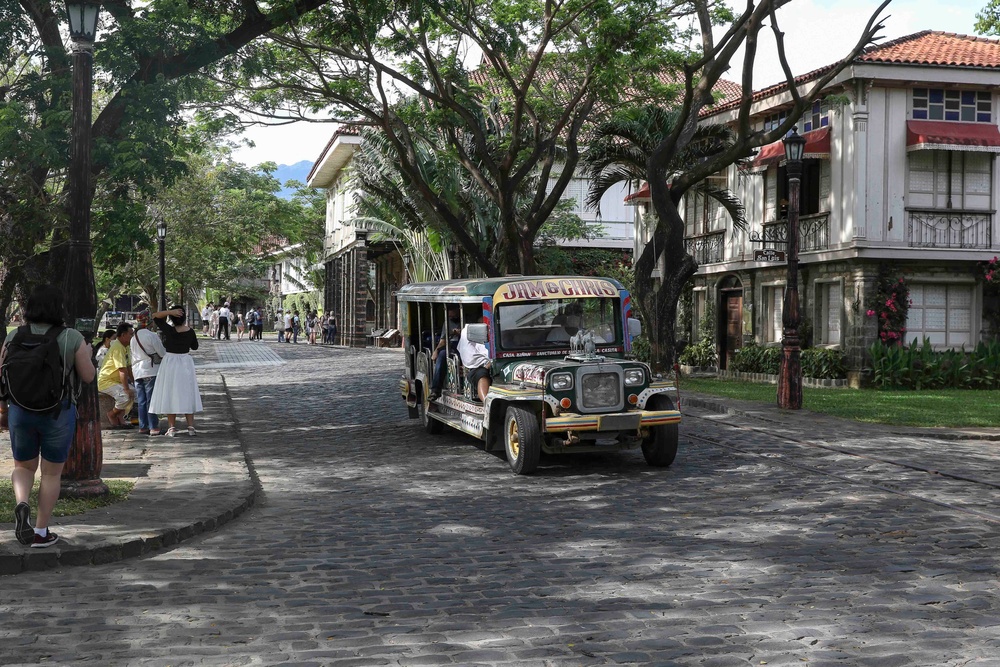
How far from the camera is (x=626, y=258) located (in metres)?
43.6

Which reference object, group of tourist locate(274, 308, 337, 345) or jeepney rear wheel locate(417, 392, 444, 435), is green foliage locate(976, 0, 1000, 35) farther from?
group of tourist locate(274, 308, 337, 345)

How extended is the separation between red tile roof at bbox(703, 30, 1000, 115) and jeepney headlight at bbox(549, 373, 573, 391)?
648 inches

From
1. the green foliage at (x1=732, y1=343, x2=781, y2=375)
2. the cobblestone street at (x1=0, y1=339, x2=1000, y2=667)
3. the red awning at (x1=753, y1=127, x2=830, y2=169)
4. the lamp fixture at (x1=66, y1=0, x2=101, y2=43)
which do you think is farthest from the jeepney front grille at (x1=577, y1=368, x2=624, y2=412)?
the green foliage at (x1=732, y1=343, x2=781, y2=375)

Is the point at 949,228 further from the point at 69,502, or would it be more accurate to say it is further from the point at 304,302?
the point at 304,302

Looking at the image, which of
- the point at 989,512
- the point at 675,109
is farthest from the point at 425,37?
the point at 989,512

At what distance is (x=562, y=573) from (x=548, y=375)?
454cm

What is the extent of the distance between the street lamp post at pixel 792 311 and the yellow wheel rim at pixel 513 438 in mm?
7413

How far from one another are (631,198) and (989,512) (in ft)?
83.6

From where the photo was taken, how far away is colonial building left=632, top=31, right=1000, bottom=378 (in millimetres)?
24922

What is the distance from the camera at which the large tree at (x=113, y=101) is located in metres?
13.5

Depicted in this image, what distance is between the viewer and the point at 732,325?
1233 inches

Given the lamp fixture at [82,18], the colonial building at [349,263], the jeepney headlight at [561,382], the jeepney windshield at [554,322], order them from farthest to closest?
the colonial building at [349,263] < the jeepney windshield at [554,322] < the jeepney headlight at [561,382] < the lamp fixture at [82,18]

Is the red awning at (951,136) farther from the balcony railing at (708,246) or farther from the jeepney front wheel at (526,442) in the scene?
the jeepney front wheel at (526,442)

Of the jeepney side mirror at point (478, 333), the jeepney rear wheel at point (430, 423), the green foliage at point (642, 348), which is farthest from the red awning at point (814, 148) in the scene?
the jeepney side mirror at point (478, 333)
